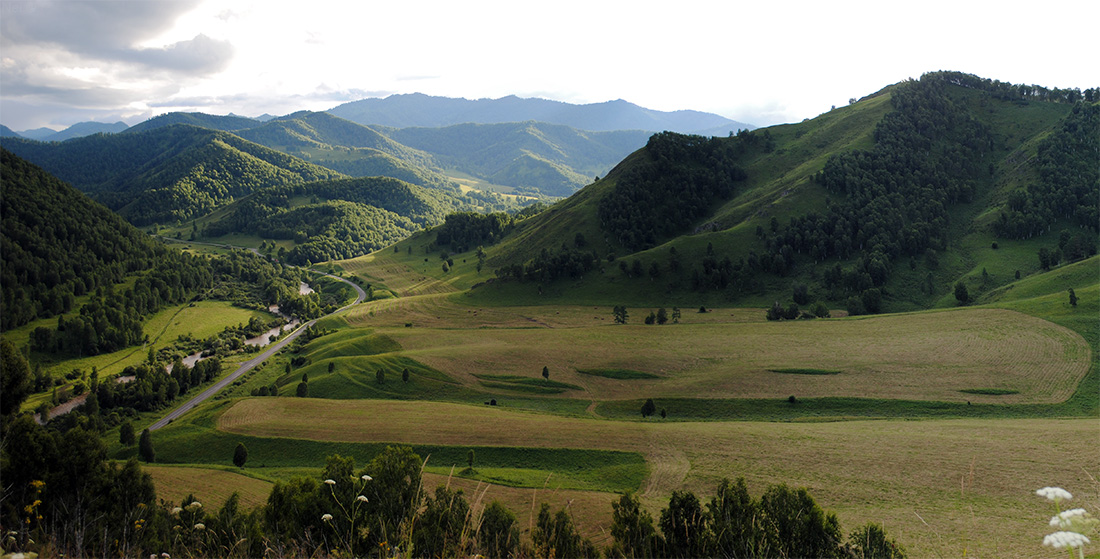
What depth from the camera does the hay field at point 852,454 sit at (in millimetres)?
43031

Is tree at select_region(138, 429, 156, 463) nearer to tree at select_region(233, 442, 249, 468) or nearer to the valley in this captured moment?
the valley

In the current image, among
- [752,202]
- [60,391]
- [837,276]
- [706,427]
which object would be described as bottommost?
[60,391]

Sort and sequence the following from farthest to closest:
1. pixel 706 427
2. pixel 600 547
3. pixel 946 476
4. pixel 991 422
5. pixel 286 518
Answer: pixel 706 427, pixel 991 422, pixel 946 476, pixel 600 547, pixel 286 518

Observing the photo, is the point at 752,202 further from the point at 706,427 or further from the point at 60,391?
the point at 60,391

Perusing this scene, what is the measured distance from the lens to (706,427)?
235 ft

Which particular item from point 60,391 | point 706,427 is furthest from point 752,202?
point 60,391

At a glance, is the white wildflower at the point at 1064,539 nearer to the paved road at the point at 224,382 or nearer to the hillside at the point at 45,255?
the paved road at the point at 224,382

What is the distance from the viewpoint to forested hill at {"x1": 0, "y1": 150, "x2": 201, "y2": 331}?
15212cm

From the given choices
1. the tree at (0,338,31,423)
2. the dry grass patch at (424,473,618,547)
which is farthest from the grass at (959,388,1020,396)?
the tree at (0,338,31,423)

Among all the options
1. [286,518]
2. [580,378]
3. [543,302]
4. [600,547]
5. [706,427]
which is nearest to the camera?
[286,518]

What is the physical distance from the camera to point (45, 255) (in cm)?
17225

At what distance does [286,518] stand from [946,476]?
57.7 metres

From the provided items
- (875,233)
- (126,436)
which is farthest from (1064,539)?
(875,233)

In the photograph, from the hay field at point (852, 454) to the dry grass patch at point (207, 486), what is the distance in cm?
1254
